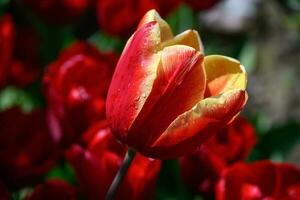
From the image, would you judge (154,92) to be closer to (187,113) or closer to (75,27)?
(187,113)

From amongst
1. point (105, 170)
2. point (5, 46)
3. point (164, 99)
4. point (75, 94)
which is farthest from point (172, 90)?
point (5, 46)

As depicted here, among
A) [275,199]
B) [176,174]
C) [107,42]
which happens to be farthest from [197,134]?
[107,42]

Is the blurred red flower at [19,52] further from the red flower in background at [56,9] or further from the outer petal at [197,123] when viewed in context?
the outer petal at [197,123]

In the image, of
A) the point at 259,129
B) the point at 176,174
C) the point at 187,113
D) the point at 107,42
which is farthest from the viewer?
the point at 107,42

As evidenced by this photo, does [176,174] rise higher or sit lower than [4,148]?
lower

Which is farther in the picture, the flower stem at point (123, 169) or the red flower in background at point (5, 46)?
the red flower in background at point (5, 46)

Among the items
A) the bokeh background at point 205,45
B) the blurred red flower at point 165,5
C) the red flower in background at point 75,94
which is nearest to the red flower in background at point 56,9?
the bokeh background at point 205,45

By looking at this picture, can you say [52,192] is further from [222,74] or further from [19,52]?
[19,52]
